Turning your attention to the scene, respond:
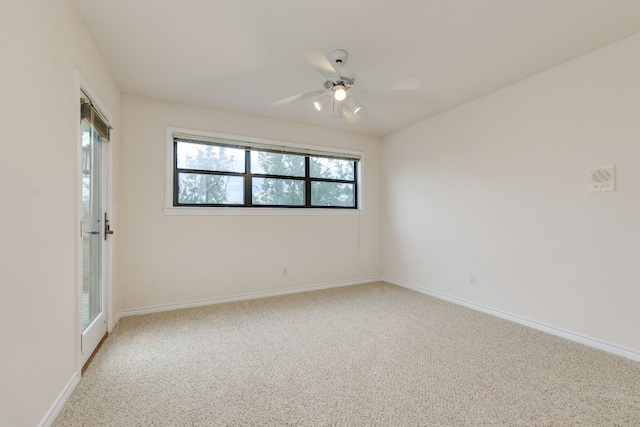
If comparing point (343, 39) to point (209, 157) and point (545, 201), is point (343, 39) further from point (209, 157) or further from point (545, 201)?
point (545, 201)

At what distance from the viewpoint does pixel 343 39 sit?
2.29 meters

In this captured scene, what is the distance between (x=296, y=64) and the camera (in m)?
2.65

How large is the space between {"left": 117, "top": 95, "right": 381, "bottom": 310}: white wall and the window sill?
0.06 metres

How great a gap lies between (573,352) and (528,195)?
1.46 meters

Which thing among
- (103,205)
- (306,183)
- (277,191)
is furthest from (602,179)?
(103,205)

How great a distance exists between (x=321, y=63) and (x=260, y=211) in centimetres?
237

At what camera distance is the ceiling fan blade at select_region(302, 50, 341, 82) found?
6.29 feet

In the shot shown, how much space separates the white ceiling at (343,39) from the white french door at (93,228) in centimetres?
70

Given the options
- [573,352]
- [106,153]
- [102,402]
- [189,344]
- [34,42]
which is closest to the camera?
[34,42]

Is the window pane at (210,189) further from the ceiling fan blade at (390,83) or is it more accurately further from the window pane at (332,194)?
the ceiling fan blade at (390,83)

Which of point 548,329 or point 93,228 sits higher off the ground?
point 93,228

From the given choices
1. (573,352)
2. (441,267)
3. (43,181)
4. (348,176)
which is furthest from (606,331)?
(43,181)

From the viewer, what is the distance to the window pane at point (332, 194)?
14.8ft

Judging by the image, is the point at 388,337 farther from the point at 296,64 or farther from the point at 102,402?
the point at 296,64
